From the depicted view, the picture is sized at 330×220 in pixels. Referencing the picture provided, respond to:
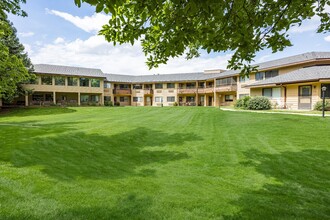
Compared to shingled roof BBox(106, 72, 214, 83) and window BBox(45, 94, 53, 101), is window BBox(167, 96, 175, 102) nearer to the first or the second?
shingled roof BBox(106, 72, 214, 83)

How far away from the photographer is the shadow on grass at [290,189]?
4.35m

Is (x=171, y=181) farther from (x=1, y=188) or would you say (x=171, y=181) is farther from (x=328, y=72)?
(x=328, y=72)

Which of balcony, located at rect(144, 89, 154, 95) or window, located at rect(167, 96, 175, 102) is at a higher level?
balcony, located at rect(144, 89, 154, 95)

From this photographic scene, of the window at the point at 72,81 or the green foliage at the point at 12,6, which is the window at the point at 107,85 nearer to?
the window at the point at 72,81

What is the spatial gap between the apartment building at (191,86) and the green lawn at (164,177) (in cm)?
1891

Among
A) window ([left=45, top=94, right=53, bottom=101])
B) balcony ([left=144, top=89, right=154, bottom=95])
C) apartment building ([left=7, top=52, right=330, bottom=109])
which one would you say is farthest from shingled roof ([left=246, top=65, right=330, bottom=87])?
window ([left=45, top=94, right=53, bottom=101])

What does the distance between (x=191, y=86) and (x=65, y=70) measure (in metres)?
27.2

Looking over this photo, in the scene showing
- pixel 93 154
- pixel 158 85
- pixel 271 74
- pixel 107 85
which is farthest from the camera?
pixel 158 85

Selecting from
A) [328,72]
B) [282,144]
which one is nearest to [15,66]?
[282,144]

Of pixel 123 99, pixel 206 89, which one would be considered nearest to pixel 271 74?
pixel 206 89

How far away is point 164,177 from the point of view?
632cm

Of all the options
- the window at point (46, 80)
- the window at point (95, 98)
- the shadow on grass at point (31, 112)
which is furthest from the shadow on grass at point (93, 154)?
the window at point (95, 98)

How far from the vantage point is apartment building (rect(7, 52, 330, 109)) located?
89.9ft

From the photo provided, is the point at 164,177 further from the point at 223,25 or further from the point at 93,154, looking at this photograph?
the point at 223,25
